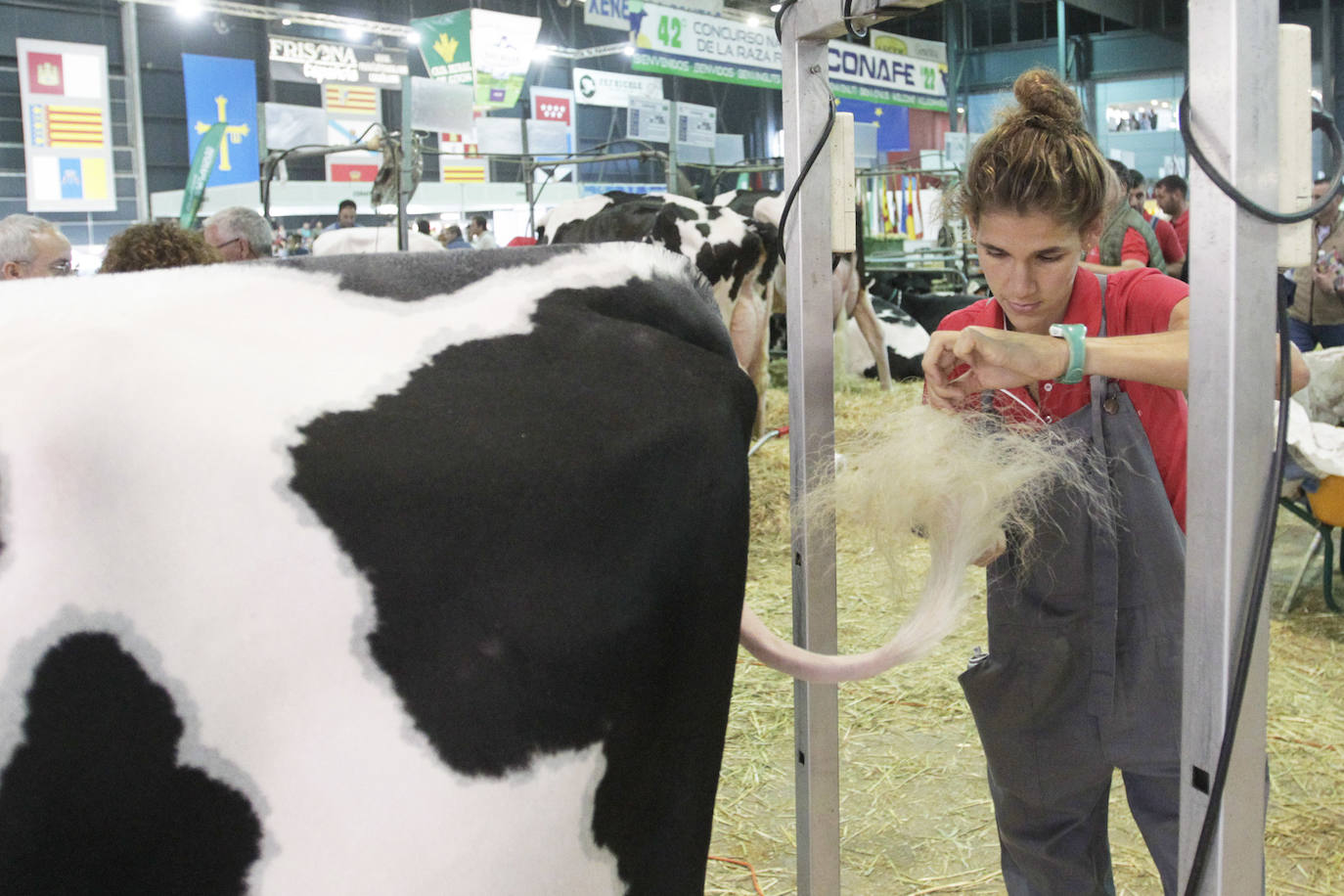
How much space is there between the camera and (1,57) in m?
17.8

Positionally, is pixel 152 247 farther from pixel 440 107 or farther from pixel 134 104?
pixel 134 104

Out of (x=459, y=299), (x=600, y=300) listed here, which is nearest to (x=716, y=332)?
(x=600, y=300)

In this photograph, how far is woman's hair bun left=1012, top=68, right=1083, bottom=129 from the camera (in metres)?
1.48

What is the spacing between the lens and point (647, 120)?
12727 mm

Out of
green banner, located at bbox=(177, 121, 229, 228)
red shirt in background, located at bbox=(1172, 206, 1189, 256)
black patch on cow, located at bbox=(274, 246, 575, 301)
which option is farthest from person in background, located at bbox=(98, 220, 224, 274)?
red shirt in background, located at bbox=(1172, 206, 1189, 256)

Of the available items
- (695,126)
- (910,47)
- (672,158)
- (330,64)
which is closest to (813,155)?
(672,158)

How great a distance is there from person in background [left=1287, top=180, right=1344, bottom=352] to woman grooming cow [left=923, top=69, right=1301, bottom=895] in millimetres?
4451

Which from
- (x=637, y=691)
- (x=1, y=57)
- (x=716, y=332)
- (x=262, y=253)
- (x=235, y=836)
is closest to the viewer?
(x=235, y=836)

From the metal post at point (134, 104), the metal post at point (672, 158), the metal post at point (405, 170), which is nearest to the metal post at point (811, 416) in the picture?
the metal post at point (405, 170)

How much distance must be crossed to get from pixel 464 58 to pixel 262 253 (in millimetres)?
11198

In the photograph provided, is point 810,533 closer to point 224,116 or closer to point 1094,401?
point 1094,401

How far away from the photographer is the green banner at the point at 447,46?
14.5 metres

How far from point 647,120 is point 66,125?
7.66 m

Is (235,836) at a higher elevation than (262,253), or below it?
below
